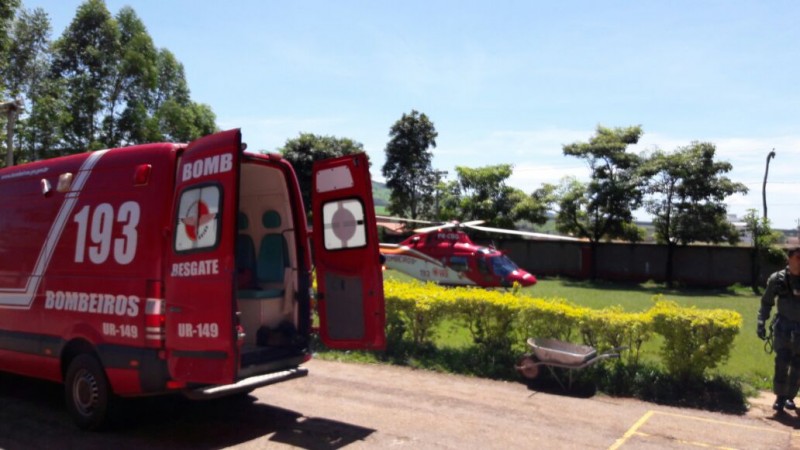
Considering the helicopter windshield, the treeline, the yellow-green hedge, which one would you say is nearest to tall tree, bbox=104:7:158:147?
the treeline

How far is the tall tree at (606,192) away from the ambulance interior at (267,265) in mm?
30425

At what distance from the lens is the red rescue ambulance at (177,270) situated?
5324mm

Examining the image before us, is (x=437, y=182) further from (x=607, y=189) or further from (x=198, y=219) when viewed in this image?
(x=198, y=219)

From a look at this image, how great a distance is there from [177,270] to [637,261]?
33.0 metres

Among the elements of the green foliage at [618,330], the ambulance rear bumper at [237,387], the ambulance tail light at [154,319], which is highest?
the ambulance tail light at [154,319]

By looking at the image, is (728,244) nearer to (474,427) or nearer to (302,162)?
(302,162)

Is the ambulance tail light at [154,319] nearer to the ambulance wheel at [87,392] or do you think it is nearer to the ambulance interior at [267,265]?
the ambulance wheel at [87,392]

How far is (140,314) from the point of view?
553cm

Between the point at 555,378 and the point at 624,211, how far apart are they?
28569 mm

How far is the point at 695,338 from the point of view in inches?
307

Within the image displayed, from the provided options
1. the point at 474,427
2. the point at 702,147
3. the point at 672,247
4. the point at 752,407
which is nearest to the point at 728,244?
the point at 672,247

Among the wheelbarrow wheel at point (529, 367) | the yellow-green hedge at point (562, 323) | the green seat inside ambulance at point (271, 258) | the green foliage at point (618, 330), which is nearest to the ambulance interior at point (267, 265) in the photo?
the green seat inside ambulance at point (271, 258)

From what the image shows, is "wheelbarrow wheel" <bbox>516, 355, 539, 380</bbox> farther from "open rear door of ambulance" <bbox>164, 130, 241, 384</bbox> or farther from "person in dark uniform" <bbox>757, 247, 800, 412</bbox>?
"open rear door of ambulance" <bbox>164, 130, 241, 384</bbox>

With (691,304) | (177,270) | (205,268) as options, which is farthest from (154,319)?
(691,304)
